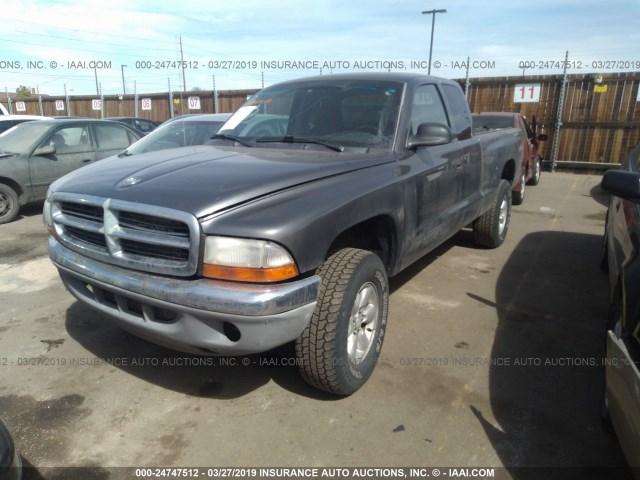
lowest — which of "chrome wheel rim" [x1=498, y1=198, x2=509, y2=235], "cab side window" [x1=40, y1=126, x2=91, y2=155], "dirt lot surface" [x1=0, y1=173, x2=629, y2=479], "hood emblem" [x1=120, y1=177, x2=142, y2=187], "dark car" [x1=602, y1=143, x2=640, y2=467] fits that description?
"dirt lot surface" [x1=0, y1=173, x2=629, y2=479]

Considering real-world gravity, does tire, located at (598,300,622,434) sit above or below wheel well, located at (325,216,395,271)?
below

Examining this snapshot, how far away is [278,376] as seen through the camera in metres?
2.94

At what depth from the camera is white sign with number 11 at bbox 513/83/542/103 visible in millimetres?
12930

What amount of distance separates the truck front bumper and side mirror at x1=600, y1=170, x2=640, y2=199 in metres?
1.60

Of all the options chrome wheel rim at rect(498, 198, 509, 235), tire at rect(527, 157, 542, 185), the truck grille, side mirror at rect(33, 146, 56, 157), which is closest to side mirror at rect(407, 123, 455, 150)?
the truck grille

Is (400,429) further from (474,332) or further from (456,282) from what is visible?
(456,282)

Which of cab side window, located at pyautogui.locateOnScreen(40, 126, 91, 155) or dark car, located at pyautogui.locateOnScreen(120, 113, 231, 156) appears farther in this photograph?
cab side window, located at pyautogui.locateOnScreen(40, 126, 91, 155)

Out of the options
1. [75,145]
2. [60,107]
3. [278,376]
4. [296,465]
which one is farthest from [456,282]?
[60,107]

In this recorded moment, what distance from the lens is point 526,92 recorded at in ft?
42.8

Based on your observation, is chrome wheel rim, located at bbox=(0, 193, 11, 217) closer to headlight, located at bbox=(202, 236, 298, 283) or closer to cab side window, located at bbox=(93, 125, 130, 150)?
cab side window, located at bbox=(93, 125, 130, 150)

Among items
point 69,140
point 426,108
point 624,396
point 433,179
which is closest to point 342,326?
point 624,396

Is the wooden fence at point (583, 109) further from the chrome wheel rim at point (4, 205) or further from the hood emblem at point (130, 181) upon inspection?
the hood emblem at point (130, 181)

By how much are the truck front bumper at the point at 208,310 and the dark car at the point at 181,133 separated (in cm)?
362

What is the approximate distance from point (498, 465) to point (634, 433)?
27.9 inches
